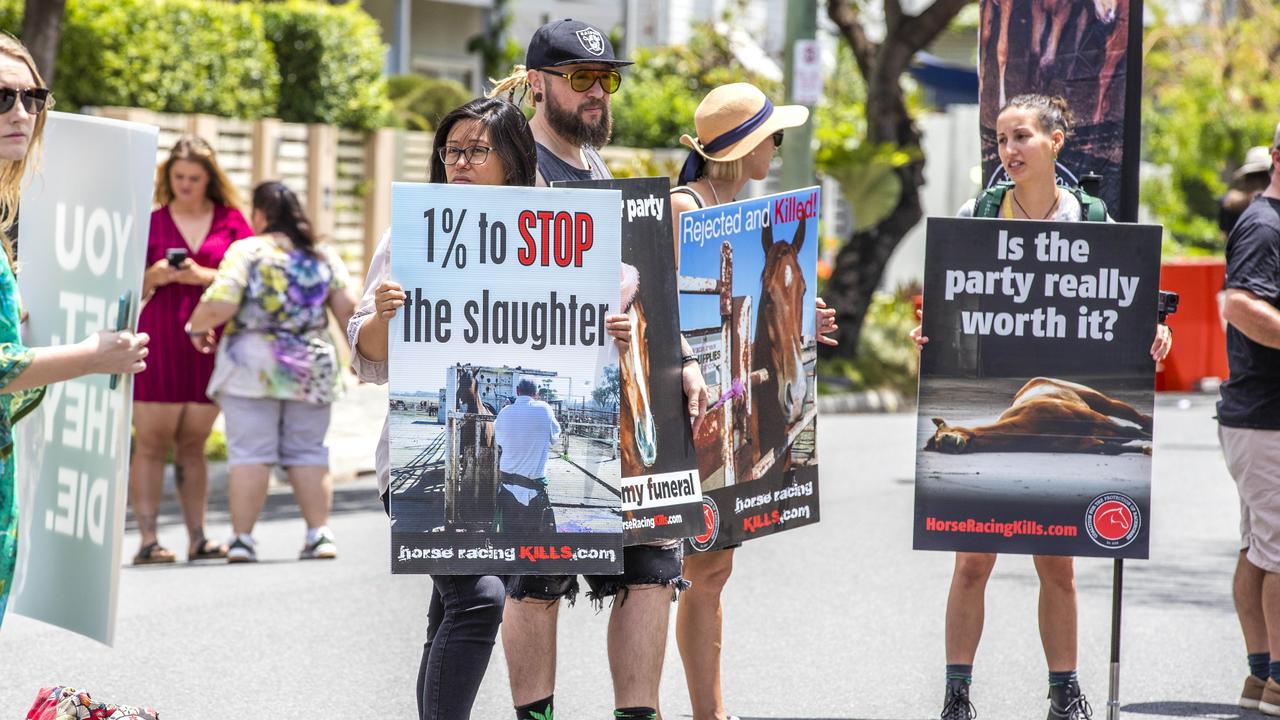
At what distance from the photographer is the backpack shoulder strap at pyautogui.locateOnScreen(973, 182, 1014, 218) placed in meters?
5.47

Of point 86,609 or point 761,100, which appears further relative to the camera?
point 761,100

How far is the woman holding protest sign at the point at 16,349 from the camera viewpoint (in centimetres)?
380

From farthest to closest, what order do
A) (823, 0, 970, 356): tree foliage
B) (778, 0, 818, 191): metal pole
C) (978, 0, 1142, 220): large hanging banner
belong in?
(823, 0, 970, 356): tree foliage
(778, 0, 818, 191): metal pole
(978, 0, 1142, 220): large hanging banner

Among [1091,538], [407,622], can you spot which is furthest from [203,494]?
[1091,538]

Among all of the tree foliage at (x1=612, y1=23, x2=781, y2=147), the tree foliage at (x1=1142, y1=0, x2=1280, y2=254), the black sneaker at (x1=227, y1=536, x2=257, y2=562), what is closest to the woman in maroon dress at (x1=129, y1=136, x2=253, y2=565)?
the black sneaker at (x1=227, y1=536, x2=257, y2=562)

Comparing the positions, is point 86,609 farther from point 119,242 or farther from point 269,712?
point 269,712

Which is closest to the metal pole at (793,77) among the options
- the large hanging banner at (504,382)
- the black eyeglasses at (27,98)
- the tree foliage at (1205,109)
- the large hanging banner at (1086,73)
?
the large hanging banner at (1086,73)

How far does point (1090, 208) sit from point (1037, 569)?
1.08 metres

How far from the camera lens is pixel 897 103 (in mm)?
18500

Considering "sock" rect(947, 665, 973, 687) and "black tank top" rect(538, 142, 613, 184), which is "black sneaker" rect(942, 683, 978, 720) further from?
"black tank top" rect(538, 142, 613, 184)

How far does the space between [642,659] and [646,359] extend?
77 cm

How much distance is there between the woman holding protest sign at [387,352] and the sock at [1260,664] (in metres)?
2.93

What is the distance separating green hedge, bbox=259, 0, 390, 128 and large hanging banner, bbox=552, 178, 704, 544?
12.8m

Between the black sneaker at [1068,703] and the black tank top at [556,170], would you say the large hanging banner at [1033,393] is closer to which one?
the black sneaker at [1068,703]
